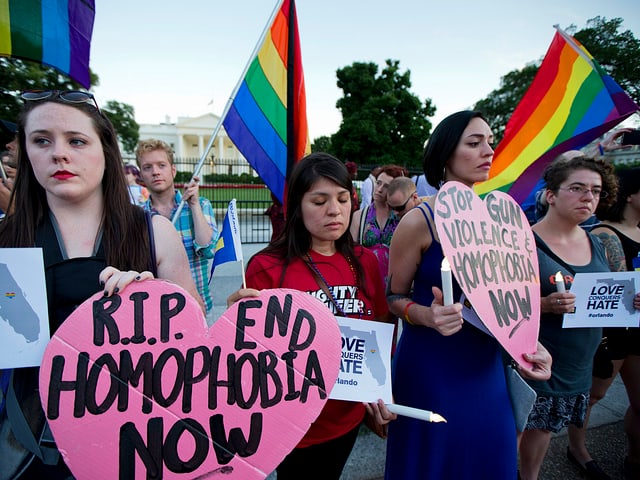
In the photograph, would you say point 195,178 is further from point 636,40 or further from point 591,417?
point 636,40

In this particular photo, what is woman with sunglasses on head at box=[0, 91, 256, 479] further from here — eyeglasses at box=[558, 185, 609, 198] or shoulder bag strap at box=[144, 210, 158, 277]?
eyeglasses at box=[558, 185, 609, 198]

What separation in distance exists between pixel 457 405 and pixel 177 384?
3.59 ft

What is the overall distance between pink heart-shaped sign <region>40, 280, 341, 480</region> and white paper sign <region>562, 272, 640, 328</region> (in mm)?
1535

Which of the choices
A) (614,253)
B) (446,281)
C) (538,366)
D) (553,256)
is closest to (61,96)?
(446,281)

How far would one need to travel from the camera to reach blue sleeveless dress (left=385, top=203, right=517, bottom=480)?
136cm

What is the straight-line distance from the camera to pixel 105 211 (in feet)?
3.77

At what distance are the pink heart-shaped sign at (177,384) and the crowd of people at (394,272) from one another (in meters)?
0.10

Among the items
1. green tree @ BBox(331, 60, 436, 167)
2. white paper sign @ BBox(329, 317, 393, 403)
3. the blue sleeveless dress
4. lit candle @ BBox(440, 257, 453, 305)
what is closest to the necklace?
white paper sign @ BBox(329, 317, 393, 403)

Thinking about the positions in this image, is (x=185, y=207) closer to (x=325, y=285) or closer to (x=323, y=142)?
(x=325, y=285)

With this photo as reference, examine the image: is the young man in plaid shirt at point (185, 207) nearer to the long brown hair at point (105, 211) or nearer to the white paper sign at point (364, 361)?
the long brown hair at point (105, 211)

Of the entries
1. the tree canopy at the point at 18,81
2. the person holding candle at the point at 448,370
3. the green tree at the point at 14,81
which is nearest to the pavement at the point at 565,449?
the person holding candle at the point at 448,370

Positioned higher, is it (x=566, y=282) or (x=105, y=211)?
(x=105, y=211)

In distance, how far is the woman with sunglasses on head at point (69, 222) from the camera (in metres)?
1.00

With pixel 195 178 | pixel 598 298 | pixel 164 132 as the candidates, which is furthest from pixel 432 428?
pixel 164 132
